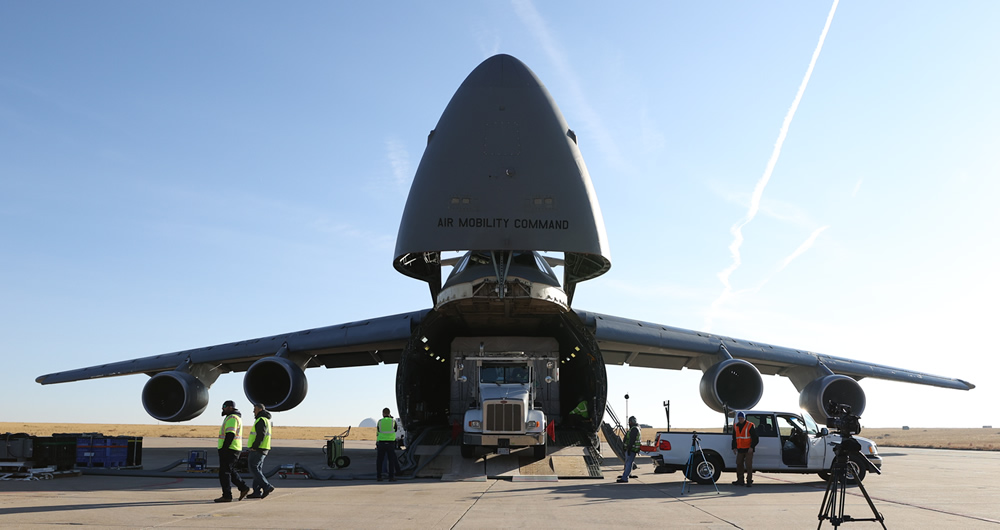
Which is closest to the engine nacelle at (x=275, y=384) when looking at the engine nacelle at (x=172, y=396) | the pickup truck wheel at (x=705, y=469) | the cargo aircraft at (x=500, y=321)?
the cargo aircraft at (x=500, y=321)

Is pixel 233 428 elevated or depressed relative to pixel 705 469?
elevated

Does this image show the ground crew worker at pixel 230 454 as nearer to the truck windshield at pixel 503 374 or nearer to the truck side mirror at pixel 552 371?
the truck windshield at pixel 503 374

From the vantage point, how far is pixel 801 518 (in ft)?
27.6

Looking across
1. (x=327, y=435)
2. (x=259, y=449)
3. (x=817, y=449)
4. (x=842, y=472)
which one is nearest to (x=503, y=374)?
(x=817, y=449)

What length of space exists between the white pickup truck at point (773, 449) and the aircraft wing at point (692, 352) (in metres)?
4.92

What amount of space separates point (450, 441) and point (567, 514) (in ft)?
26.2

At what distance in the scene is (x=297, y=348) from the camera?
19078 millimetres

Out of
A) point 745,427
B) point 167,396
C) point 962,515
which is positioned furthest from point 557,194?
point 167,396

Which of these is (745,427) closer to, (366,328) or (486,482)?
(486,482)

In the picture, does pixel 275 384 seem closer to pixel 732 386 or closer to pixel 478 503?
pixel 478 503

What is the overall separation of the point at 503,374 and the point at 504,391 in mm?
1082

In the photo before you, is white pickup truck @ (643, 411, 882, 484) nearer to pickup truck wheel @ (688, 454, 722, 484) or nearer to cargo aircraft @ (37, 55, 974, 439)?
pickup truck wheel @ (688, 454, 722, 484)

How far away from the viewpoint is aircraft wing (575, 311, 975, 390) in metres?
18.9

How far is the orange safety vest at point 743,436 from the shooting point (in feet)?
43.1
